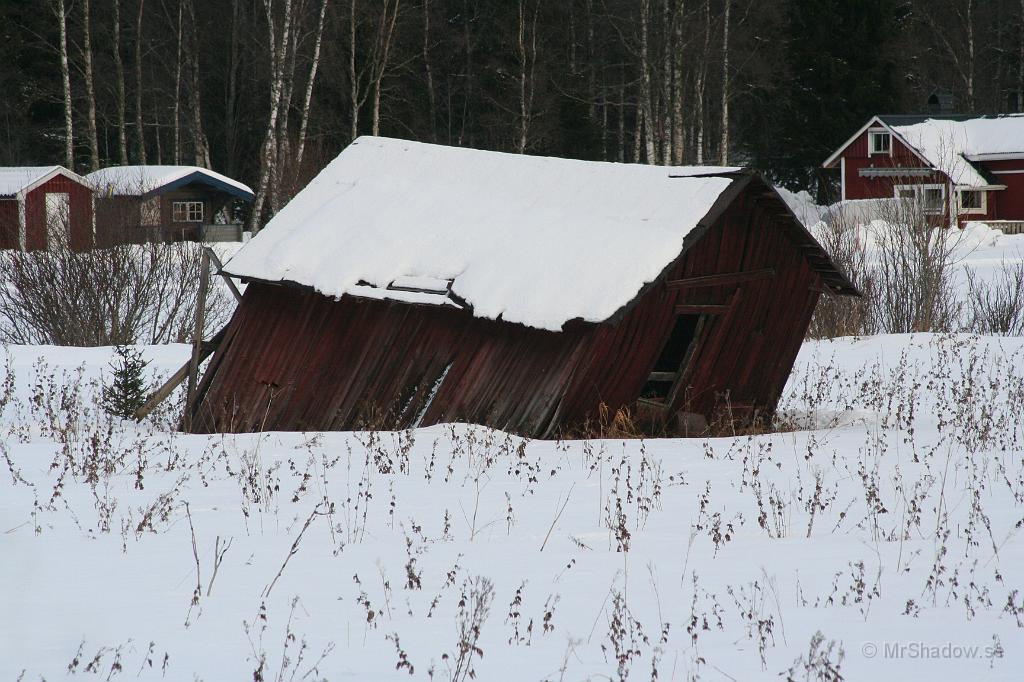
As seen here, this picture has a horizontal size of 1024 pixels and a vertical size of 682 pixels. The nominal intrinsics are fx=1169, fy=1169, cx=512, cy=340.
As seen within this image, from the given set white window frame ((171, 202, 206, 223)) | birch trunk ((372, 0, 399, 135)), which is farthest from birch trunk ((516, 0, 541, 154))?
white window frame ((171, 202, 206, 223))

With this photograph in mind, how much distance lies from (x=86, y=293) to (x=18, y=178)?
18.1m

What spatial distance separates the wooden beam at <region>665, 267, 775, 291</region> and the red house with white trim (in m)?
32.4

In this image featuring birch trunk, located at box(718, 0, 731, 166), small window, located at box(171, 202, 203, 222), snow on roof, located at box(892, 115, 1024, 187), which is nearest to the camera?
birch trunk, located at box(718, 0, 731, 166)

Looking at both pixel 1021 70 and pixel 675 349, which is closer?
pixel 675 349

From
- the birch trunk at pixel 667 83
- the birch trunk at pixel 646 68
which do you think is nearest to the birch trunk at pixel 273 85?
the birch trunk at pixel 646 68

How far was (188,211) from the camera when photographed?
41.2m

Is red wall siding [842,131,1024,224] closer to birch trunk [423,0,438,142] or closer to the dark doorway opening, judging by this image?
birch trunk [423,0,438,142]

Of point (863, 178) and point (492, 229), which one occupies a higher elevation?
point (863, 178)

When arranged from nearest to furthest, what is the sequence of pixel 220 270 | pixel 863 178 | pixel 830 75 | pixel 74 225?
pixel 220 270 < pixel 74 225 < pixel 863 178 < pixel 830 75

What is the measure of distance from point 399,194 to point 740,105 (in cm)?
4152

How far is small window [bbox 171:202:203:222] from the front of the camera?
40.6 m

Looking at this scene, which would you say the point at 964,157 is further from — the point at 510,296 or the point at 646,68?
the point at 510,296

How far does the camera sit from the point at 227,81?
4691 cm

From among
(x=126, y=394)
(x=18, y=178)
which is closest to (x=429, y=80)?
(x=18, y=178)
